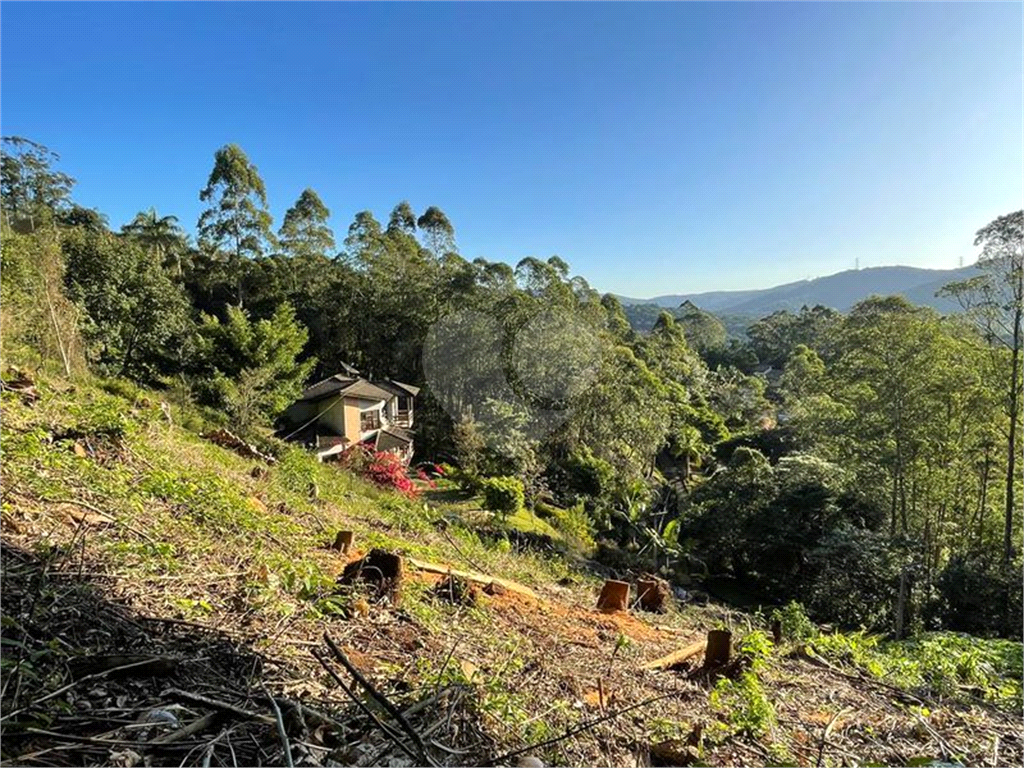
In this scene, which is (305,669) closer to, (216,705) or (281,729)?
(216,705)

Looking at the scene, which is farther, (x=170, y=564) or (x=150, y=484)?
(x=150, y=484)

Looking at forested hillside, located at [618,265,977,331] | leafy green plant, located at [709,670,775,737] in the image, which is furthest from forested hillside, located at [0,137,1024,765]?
forested hillside, located at [618,265,977,331]

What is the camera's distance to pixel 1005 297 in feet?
35.1

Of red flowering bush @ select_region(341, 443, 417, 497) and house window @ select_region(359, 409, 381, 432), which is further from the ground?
house window @ select_region(359, 409, 381, 432)

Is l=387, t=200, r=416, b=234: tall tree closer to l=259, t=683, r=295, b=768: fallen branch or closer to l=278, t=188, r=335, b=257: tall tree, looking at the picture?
l=278, t=188, r=335, b=257: tall tree

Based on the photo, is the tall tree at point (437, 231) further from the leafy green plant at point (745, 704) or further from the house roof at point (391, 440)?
the leafy green plant at point (745, 704)

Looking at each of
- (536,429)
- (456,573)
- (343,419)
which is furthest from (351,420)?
(456,573)

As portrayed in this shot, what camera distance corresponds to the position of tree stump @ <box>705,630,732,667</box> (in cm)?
281

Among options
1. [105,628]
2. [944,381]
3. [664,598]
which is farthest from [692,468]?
[105,628]

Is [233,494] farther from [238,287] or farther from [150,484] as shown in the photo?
[238,287]

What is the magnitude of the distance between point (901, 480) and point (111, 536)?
14.7 metres

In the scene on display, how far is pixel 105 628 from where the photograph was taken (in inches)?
76.1

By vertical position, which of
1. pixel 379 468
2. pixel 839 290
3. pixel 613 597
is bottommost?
pixel 379 468

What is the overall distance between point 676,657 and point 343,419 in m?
17.4
